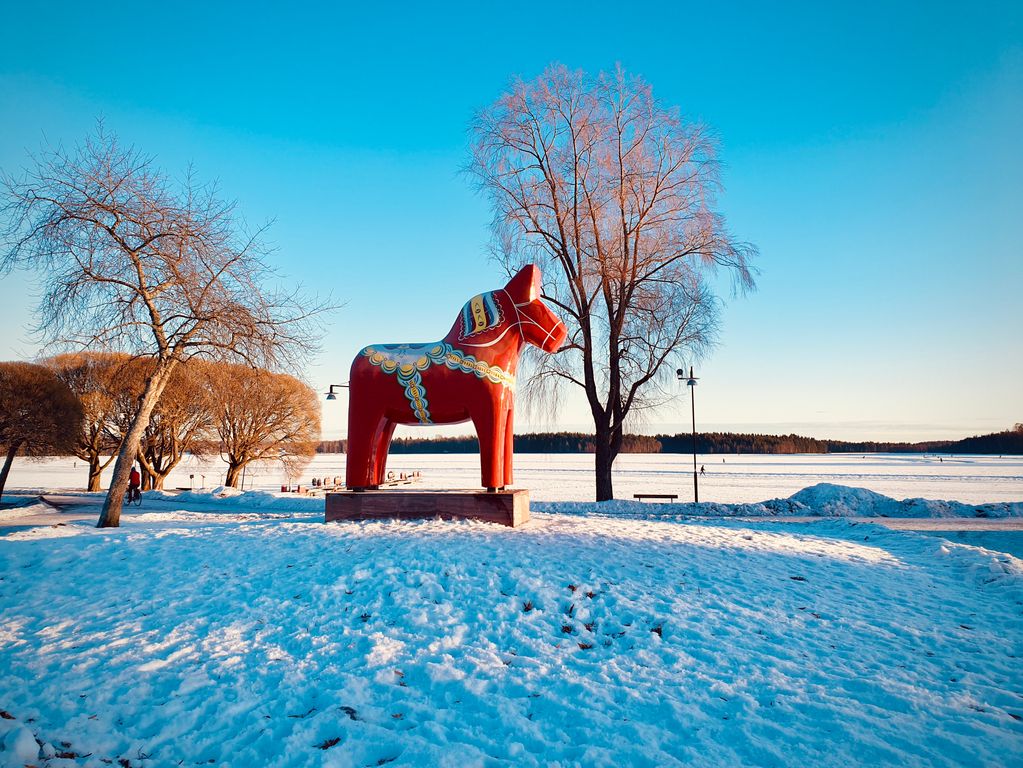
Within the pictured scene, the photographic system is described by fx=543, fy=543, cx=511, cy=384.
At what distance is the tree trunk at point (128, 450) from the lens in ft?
36.4

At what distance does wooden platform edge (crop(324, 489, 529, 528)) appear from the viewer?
31.4ft

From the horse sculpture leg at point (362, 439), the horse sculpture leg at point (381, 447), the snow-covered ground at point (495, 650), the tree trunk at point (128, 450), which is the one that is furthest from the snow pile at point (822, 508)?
the tree trunk at point (128, 450)

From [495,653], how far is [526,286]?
655 centimetres

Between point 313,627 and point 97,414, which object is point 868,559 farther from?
point 97,414

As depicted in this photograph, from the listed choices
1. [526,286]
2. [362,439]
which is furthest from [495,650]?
[526,286]

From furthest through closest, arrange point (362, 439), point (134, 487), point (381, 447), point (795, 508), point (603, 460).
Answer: point (134, 487) < point (795, 508) < point (603, 460) < point (381, 447) < point (362, 439)

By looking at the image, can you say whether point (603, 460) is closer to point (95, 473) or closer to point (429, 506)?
point (429, 506)

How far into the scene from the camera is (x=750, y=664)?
4.80 m

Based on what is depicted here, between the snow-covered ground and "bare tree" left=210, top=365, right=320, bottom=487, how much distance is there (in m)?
19.8

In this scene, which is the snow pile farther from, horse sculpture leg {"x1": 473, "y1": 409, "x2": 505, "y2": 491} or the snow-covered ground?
the snow-covered ground

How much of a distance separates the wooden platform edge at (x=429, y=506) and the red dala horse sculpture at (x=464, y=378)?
0.30m

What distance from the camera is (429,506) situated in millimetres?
9742

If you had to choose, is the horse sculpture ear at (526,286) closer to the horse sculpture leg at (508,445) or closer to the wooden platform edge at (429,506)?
the horse sculpture leg at (508,445)

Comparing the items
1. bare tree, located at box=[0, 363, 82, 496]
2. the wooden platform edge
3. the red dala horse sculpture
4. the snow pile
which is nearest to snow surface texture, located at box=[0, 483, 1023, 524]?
the snow pile
